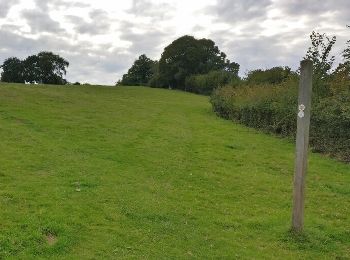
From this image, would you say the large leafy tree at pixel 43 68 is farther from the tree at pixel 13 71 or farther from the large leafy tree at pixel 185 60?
the large leafy tree at pixel 185 60

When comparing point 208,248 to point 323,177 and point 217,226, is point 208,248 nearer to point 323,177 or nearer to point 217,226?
point 217,226

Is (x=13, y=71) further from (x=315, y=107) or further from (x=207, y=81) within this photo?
(x=315, y=107)

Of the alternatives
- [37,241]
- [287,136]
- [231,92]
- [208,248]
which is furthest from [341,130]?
[231,92]

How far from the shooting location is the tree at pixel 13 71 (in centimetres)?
9600

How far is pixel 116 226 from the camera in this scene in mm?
8805

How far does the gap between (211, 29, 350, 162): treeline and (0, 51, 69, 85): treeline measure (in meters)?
65.9

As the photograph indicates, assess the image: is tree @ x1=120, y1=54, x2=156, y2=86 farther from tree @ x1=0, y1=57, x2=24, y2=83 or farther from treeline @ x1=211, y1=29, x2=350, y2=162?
treeline @ x1=211, y1=29, x2=350, y2=162

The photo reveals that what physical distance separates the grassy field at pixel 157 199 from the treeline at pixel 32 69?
259ft

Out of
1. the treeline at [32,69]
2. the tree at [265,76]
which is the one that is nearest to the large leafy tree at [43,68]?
the treeline at [32,69]

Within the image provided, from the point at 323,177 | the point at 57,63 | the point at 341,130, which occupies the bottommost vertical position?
the point at 323,177

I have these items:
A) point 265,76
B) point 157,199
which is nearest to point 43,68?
point 265,76

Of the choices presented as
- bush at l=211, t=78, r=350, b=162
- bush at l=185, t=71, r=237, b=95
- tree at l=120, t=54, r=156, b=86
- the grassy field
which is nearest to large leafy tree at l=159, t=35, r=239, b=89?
bush at l=185, t=71, r=237, b=95

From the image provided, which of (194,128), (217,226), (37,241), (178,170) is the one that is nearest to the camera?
(37,241)

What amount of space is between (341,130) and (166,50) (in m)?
85.7
